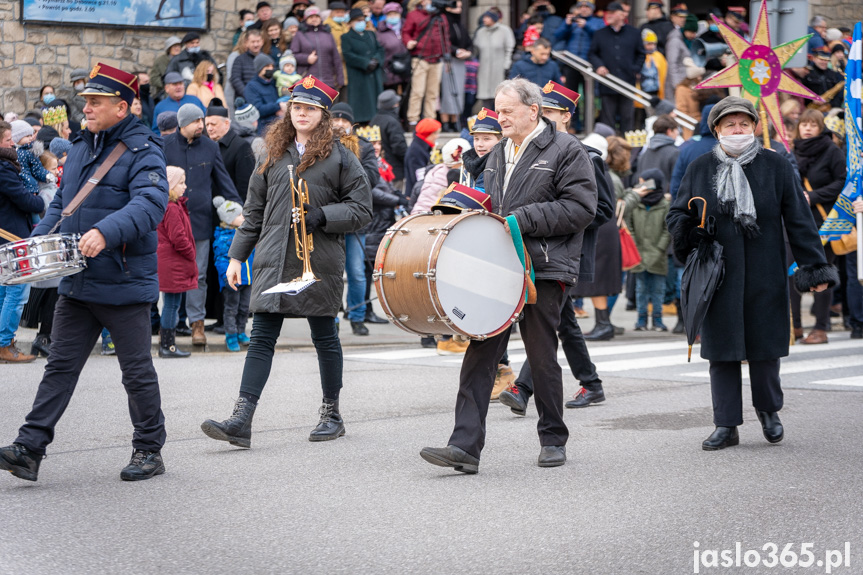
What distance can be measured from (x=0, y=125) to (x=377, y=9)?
9.67 metres

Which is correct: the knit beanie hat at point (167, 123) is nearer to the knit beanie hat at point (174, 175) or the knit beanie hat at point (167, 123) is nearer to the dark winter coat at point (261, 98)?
the knit beanie hat at point (174, 175)

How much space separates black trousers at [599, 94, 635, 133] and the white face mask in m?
12.9

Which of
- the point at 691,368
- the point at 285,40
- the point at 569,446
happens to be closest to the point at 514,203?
the point at 569,446

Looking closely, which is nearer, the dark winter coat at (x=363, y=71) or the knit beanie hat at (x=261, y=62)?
the knit beanie hat at (x=261, y=62)

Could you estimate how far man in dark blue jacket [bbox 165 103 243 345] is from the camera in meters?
11.6

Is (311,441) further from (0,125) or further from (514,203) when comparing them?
(0,125)

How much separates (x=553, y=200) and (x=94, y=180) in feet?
7.64

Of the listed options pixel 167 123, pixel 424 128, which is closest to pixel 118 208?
pixel 167 123

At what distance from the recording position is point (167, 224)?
36.0 feet

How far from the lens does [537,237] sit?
248 inches

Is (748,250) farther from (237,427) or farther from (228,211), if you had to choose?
(228,211)

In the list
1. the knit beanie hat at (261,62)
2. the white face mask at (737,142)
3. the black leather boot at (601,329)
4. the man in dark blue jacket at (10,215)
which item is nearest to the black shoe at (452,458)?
the white face mask at (737,142)

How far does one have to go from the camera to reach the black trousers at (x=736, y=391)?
698cm

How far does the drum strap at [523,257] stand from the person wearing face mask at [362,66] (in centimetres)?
1255
